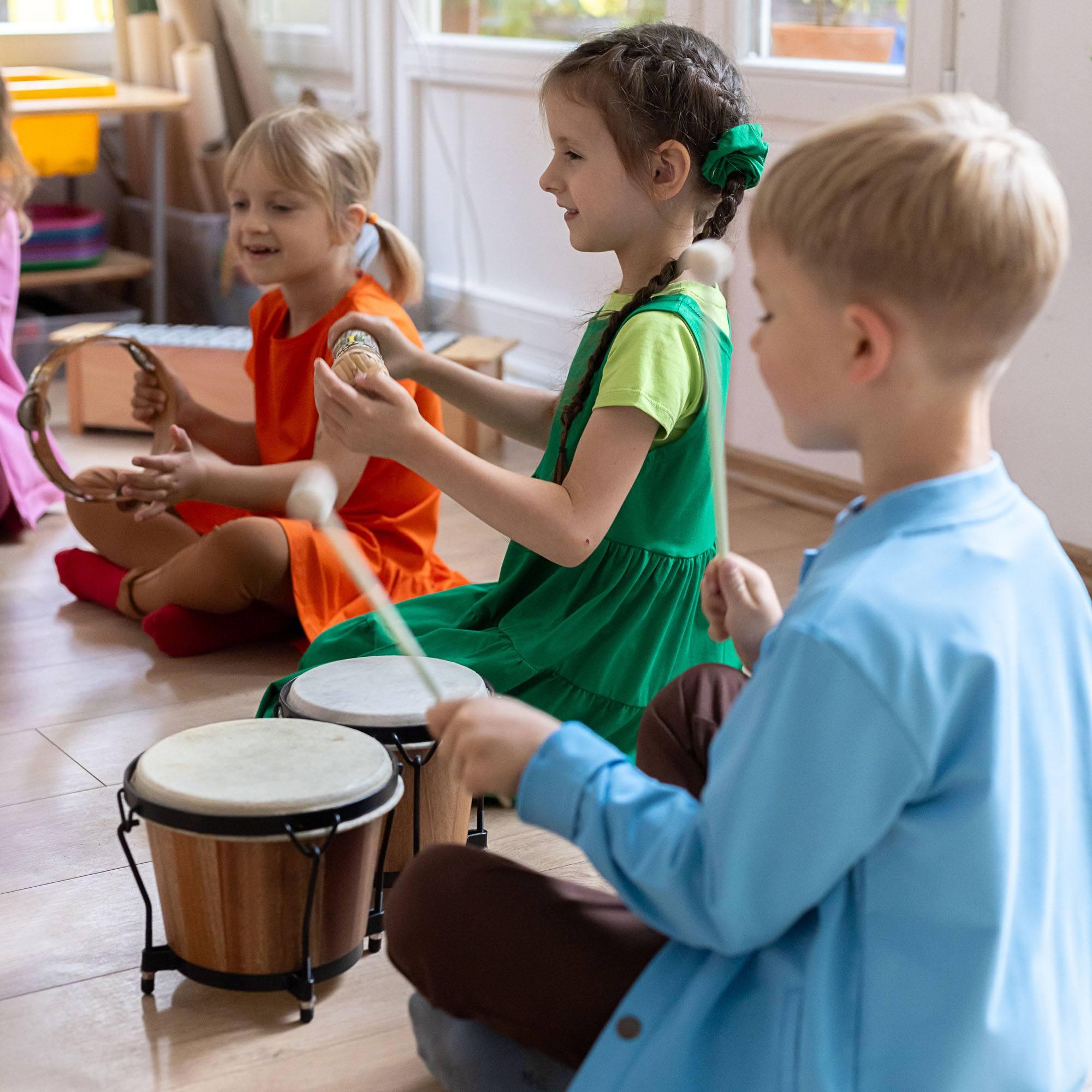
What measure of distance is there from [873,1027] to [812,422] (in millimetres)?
333

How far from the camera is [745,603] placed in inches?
41.1

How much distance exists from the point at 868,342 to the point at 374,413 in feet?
1.97

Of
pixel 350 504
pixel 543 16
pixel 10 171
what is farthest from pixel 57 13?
pixel 350 504

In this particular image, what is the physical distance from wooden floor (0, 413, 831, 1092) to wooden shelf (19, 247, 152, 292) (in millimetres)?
1422

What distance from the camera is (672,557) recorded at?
1.52 m

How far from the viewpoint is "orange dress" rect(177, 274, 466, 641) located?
1909mm

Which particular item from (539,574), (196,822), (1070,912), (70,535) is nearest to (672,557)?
(539,574)

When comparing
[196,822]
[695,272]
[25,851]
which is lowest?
[25,851]

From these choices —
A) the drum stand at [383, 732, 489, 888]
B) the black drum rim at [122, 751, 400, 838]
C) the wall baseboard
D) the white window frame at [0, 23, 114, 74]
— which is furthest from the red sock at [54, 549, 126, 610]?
the white window frame at [0, 23, 114, 74]

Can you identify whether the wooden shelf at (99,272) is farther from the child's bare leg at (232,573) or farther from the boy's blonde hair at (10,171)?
the child's bare leg at (232,573)

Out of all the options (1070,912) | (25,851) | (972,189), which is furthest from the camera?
(25,851)

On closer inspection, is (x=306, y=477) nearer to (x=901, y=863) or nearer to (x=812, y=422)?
(x=812, y=422)

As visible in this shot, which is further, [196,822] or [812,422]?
[196,822]

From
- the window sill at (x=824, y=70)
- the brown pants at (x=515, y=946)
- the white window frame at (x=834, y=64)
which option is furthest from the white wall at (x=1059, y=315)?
the brown pants at (x=515, y=946)
